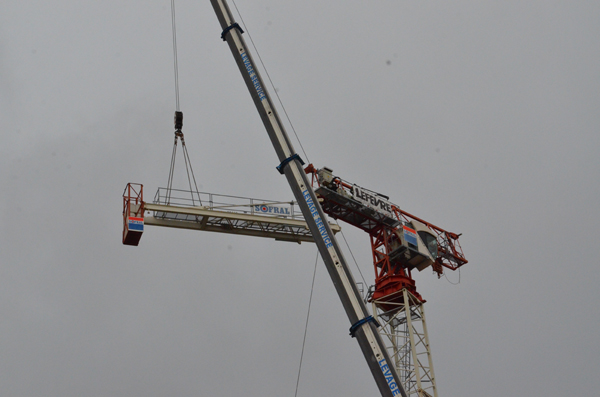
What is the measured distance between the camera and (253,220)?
4803 cm

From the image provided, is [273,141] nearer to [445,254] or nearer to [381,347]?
[381,347]

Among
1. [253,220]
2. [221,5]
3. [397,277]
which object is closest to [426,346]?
[397,277]

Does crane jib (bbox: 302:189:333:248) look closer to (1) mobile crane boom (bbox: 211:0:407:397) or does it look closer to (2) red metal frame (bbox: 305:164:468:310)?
(1) mobile crane boom (bbox: 211:0:407:397)

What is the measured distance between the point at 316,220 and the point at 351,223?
20222 millimetres

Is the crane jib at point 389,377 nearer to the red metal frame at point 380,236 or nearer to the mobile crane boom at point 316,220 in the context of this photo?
the mobile crane boom at point 316,220

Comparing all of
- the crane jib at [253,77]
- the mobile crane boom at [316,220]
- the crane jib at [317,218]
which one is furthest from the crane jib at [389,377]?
the crane jib at [253,77]

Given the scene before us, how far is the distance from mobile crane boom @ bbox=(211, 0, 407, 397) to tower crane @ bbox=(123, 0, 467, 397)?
1.5 inches

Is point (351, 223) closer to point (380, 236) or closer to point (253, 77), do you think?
point (380, 236)

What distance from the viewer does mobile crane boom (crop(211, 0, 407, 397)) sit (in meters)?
31.9

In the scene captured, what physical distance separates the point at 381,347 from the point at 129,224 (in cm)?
1809

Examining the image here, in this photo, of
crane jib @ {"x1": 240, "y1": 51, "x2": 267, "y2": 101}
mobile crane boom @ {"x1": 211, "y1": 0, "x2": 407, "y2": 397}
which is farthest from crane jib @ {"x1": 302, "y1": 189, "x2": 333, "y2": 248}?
crane jib @ {"x1": 240, "y1": 51, "x2": 267, "y2": 101}

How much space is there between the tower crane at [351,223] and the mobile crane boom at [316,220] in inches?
1.5

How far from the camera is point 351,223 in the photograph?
55.0 meters

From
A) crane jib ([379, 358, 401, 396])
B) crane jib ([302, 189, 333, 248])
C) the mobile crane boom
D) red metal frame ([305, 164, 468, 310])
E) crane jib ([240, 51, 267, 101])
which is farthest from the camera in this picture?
red metal frame ([305, 164, 468, 310])
